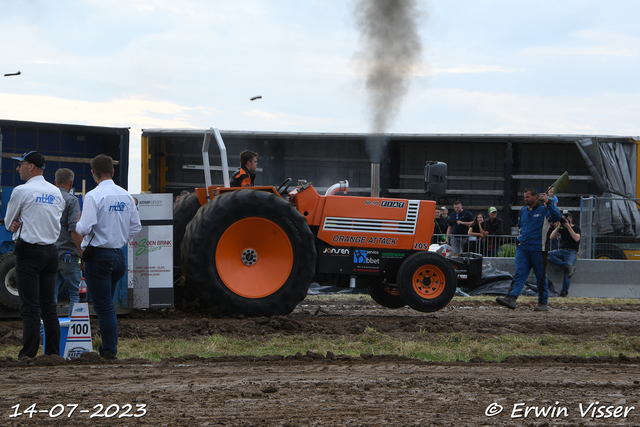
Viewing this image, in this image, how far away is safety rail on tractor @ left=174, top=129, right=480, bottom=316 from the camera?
25.4 ft

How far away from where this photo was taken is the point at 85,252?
532cm

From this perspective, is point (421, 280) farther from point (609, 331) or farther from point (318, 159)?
point (318, 159)

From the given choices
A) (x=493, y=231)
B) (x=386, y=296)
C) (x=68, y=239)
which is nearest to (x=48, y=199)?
(x=68, y=239)

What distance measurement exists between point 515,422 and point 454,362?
1637mm

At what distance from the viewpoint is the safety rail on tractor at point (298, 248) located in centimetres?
775

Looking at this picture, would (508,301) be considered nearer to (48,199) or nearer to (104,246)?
(104,246)

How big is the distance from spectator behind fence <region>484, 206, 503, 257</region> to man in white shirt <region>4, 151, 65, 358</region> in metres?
9.30

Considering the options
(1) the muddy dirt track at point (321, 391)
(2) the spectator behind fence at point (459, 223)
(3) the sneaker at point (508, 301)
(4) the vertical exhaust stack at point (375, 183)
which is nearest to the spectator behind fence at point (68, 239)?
(1) the muddy dirt track at point (321, 391)

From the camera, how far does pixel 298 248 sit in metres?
7.90

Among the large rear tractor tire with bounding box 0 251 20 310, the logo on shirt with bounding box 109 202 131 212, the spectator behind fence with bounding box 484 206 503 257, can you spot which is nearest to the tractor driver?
the large rear tractor tire with bounding box 0 251 20 310

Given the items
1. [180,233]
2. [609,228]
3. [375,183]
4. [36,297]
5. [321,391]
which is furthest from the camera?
[609,228]

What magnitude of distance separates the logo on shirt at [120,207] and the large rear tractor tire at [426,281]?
3700 mm

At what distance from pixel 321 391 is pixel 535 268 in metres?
6.42

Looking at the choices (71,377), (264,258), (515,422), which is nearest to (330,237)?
(264,258)
